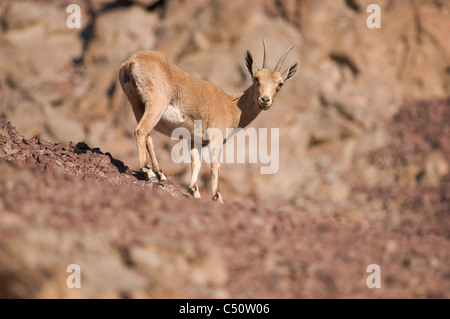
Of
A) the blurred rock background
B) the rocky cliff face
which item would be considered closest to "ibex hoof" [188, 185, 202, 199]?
the rocky cliff face

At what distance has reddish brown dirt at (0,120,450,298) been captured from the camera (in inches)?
219

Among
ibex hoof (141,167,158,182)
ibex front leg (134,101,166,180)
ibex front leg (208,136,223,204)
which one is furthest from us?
ibex front leg (208,136,223,204)

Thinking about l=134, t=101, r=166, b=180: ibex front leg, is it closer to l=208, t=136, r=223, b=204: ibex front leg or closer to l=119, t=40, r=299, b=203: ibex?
l=119, t=40, r=299, b=203: ibex

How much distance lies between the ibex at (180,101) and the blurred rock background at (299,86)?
1226cm

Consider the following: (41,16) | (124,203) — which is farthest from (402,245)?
(41,16)

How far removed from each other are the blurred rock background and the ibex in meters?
12.3

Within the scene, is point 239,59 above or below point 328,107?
above

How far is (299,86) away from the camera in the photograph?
1021 inches

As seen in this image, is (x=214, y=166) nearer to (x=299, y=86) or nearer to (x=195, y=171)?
(x=195, y=171)

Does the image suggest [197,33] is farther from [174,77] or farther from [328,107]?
[174,77]

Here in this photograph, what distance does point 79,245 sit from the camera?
5746 millimetres

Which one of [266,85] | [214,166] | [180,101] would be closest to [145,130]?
[180,101]

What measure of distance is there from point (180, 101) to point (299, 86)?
615 inches
